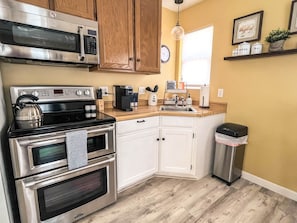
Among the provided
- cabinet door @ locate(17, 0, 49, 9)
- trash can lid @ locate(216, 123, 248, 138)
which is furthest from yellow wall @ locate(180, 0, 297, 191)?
cabinet door @ locate(17, 0, 49, 9)

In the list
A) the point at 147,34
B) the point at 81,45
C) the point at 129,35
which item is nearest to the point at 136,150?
the point at 81,45

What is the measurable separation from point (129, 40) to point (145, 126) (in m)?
1.04

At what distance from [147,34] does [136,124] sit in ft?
3.82

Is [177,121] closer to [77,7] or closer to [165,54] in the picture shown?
[165,54]

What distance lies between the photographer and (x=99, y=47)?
1702 millimetres

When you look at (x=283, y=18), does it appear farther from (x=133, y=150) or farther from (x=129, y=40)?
(x=133, y=150)

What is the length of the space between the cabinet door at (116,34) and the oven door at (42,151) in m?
0.81

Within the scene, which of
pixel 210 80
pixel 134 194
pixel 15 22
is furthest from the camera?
pixel 210 80

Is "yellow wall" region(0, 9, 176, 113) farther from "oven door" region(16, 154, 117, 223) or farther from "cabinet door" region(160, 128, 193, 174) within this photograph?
"oven door" region(16, 154, 117, 223)

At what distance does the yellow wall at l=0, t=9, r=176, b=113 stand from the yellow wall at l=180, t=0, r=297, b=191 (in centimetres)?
68

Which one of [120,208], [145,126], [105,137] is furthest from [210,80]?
[120,208]

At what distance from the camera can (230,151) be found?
6.40 feet

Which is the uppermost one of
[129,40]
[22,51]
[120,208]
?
[129,40]

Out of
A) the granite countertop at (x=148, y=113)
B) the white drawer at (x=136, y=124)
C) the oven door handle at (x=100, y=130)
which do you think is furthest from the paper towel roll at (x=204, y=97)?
the oven door handle at (x=100, y=130)
